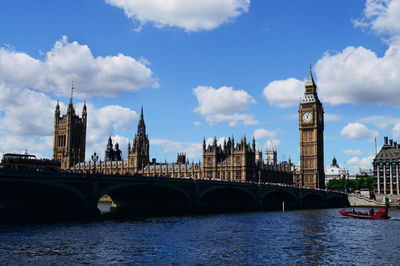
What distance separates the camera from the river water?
1464 inches

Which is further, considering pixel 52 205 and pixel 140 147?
pixel 140 147

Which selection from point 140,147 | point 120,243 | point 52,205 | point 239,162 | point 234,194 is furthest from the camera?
point 140,147

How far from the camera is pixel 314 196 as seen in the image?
490ft

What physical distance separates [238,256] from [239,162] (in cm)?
12093

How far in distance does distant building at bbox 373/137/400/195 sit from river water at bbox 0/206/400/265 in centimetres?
10463

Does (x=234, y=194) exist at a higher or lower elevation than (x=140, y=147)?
lower

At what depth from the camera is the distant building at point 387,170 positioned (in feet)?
522

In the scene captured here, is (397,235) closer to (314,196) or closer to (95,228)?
(95,228)

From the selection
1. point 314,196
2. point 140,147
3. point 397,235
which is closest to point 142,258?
point 397,235

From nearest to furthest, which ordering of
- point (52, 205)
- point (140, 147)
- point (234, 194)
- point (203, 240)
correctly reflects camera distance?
point (203, 240)
point (52, 205)
point (234, 194)
point (140, 147)

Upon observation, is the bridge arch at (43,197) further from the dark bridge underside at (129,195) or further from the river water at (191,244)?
the river water at (191,244)

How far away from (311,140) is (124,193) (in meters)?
118

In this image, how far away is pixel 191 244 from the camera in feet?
150

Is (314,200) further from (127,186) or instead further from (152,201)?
(127,186)
